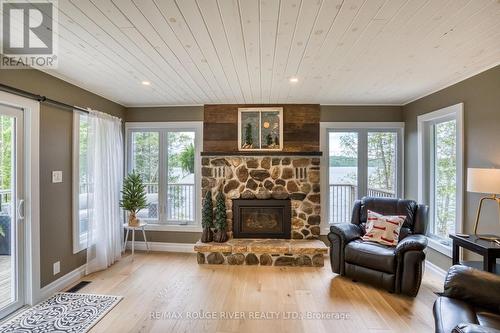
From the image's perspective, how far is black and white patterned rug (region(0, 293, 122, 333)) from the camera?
239 cm

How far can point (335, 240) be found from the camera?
3533 millimetres

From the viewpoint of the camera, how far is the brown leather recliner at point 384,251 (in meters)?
2.93

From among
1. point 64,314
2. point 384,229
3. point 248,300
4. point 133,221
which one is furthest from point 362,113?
point 64,314

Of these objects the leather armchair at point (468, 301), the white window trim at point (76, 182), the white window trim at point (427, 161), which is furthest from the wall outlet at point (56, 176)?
the white window trim at point (427, 161)

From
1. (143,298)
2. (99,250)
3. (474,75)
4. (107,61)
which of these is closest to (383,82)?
(474,75)

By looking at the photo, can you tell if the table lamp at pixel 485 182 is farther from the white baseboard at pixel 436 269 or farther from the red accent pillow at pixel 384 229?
the white baseboard at pixel 436 269

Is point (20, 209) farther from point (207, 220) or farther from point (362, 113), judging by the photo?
point (362, 113)

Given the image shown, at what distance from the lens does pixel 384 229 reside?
3.48m

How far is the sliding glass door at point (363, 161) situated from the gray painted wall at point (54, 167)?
3807 mm

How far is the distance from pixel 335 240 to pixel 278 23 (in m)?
2.76

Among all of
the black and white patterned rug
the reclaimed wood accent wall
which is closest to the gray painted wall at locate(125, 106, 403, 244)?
the reclaimed wood accent wall

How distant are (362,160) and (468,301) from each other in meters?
2.85

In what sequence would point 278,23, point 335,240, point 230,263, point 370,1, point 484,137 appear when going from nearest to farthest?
point 370,1 → point 278,23 → point 484,137 → point 335,240 → point 230,263

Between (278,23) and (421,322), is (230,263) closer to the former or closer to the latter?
(421,322)
